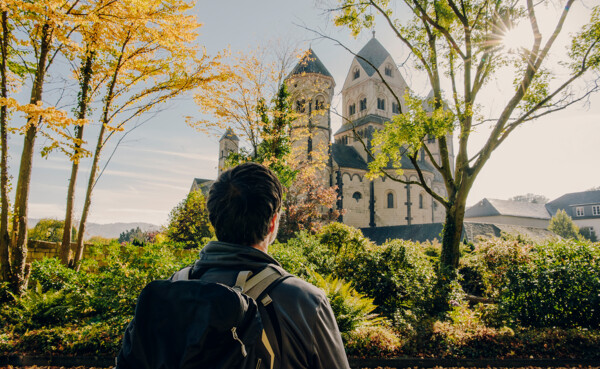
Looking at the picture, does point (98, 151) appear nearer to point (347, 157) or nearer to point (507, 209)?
point (347, 157)

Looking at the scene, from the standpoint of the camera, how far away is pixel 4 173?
24.7ft

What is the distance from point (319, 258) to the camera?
388 inches

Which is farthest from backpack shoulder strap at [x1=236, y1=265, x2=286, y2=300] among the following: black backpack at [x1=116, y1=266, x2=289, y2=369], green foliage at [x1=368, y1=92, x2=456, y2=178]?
green foliage at [x1=368, y1=92, x2=456, y2=178]

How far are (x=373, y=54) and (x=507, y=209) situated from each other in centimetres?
3316

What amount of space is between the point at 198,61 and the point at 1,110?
5.28 metres

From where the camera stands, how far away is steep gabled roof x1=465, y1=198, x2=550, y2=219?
53.0 metres

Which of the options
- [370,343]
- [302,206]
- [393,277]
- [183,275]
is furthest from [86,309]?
[302,206]

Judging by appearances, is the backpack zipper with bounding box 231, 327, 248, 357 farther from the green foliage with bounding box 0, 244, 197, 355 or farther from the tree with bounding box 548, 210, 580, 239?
the tree with bounding box 548, 210, 580, 239

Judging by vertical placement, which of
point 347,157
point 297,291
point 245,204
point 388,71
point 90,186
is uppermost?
point 388,71

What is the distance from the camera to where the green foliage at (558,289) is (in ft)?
21.8

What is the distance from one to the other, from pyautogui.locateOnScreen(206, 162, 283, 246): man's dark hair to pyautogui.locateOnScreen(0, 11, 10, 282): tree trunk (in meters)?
8.44

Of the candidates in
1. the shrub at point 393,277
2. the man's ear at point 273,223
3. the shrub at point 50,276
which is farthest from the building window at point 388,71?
the man's ear at point 273,223

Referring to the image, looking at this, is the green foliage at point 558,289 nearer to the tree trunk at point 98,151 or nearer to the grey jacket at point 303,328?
the grey jacket at point 303,328

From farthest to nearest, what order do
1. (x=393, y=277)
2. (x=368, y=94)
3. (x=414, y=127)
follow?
(x=368, y=94)
(x=414, y=127)
(x=393, y=277)
